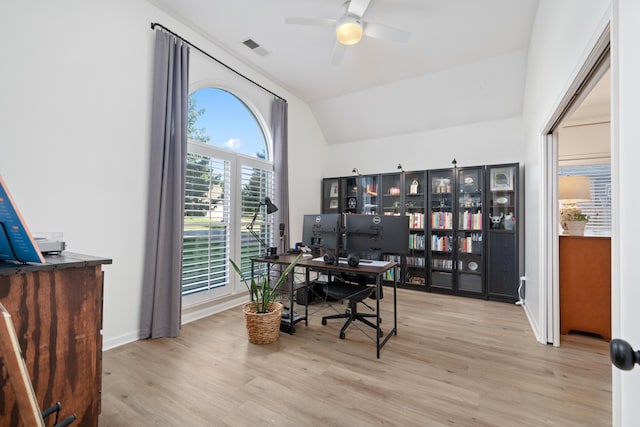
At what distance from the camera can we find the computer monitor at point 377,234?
104 inches

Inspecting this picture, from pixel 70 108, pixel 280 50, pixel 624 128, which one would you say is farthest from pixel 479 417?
pixel 280 50

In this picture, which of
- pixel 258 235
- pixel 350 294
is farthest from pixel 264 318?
pixel 258 235

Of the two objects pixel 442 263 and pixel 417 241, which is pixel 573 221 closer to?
pixel 442 263

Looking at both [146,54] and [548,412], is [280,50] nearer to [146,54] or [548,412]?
[146,54]

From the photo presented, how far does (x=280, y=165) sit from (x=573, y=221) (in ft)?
11.7

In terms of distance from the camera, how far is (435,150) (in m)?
4.77

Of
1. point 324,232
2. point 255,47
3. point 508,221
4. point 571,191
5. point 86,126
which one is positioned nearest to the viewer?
point 86,126

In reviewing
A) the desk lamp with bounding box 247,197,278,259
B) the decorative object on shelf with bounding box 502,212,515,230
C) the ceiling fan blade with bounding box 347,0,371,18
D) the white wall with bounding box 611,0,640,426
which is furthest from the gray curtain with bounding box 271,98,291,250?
the white wall with bounding box 611,0,640,426

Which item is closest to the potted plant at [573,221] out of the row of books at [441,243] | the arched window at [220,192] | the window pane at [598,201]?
the window pane at [598,201]

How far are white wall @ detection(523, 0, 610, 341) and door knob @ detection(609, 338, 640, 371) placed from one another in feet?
5.04

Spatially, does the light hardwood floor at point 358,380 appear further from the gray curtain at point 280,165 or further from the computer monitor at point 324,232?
the gray curtain at point 280,165

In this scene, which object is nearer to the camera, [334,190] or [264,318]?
[264,318]

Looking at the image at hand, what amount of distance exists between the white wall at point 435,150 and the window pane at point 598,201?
970mm

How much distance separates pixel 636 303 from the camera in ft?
2.95
